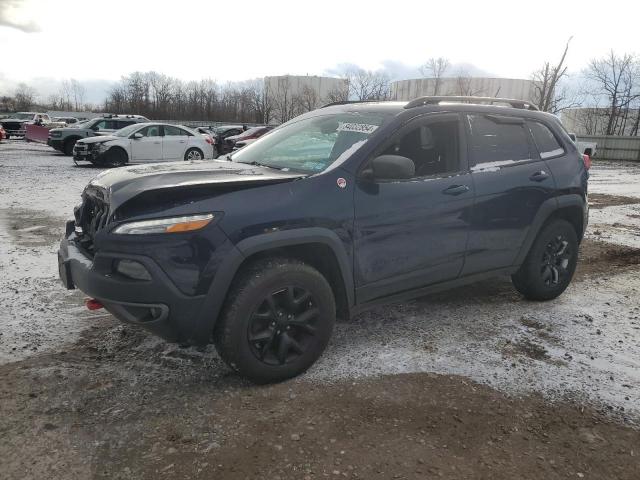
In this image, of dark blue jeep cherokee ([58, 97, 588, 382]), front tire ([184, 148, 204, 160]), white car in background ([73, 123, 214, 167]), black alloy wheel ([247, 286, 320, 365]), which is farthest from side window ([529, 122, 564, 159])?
front tire ([184, 148, 204, 160])

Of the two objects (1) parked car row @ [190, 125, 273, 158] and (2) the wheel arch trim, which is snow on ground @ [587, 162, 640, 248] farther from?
(1) parked car row @ [190, 125, 273, 158]

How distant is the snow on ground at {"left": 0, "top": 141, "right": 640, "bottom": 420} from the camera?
11.0 ft

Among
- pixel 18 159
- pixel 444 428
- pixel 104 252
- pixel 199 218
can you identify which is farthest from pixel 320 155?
pixel 18 159

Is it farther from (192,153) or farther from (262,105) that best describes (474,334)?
(262,105)

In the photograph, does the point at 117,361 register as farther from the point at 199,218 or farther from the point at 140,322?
the point at 199,218

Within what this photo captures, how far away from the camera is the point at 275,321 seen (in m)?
3.06

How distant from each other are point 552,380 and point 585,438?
0.60 metres

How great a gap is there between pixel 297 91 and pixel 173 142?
5949 centimetres

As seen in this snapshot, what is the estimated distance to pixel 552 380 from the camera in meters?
3.29

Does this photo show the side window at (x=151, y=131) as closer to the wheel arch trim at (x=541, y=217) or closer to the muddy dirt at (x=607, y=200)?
the muddy dirt at (x=607, y=200)

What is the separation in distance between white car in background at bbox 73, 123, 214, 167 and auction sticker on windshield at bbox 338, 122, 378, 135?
12518 mm

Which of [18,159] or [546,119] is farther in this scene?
[18,159]

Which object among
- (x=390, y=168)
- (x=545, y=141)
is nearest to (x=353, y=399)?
(x=390, y=168)

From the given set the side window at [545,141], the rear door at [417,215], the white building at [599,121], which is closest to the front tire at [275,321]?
the rear door at [417,215]
